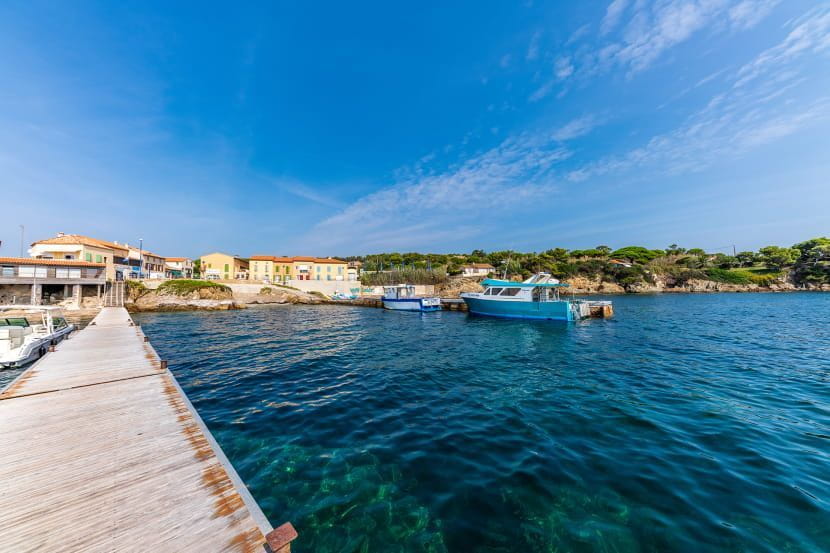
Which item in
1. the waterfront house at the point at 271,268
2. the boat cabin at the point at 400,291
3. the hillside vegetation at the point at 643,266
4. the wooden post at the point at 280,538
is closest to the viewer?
the wooden post at the point at 280,538

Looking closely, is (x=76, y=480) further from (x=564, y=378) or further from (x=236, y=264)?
(x=236, y=264)

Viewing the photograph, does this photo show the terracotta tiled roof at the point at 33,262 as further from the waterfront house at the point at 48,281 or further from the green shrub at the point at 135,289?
the green shrub at the point at 135,289

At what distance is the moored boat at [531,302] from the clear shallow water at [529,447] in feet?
46.1

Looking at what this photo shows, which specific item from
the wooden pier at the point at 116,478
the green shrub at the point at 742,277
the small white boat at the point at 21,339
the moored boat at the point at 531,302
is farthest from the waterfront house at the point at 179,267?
the green shrub at the point at 742,277

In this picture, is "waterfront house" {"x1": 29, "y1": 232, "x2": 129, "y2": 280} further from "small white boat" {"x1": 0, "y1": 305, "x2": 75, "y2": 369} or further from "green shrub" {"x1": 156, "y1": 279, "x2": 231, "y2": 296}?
"small white boat" {"x1": 0, "y1": 305, "x2": 75, "y2": 369}

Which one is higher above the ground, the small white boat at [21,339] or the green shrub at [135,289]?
the green shrub at [135,289]

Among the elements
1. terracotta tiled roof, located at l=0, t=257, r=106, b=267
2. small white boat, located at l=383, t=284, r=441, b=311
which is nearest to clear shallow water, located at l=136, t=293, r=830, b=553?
small white boat, located at l=383, t=284, r=441, b=311

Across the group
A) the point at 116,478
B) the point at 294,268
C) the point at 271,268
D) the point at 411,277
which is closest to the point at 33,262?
the point at 271,268

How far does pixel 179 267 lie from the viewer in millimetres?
67375

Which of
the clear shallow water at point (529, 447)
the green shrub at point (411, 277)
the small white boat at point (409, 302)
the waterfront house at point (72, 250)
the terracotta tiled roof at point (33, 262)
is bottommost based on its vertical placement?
the clear shallow water at point (529, 447)

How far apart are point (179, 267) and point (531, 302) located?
75.6 metres

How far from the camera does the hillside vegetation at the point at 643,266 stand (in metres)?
69.6

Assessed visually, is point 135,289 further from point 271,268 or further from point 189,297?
point 271,268

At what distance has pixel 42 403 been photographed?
18.9 ft
